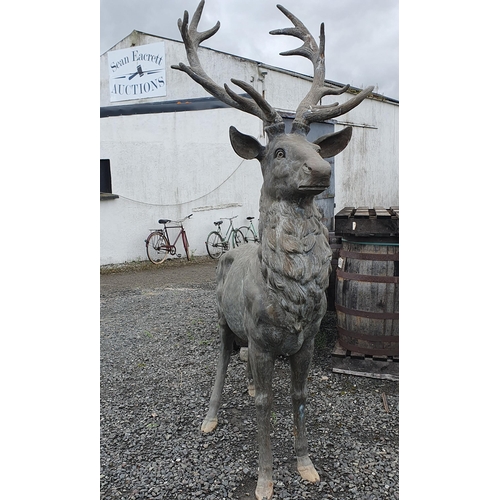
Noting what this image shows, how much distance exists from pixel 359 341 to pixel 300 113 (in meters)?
2.35

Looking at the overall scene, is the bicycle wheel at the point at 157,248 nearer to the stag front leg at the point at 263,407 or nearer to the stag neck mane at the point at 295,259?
the stag front leg at the point at 263,407

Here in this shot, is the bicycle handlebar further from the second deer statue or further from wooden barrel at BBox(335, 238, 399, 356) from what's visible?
the second deer statue

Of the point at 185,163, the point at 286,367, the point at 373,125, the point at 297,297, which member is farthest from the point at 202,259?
the point at 297,297

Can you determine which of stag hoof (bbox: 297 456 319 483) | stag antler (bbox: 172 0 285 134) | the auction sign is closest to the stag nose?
stag antler (bbox: 172 0 285 134)

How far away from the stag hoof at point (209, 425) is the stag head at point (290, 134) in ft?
5.80

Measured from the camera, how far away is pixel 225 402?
3.43 m

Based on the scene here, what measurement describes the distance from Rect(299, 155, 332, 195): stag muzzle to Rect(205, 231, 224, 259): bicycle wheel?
8.09 m

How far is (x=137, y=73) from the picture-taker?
32.3 feet

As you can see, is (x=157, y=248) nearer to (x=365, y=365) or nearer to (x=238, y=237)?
(x=238, y=237)

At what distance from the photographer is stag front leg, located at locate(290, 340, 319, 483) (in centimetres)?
242

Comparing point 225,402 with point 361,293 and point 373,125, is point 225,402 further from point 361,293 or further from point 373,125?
point 373,125

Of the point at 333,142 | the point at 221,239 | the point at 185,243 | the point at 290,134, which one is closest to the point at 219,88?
the point at 290,134

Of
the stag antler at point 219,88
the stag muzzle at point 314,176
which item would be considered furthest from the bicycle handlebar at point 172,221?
the stag muzzle at point 314,176

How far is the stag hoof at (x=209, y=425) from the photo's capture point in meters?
3.03
